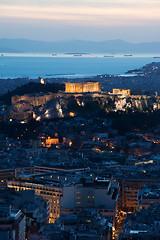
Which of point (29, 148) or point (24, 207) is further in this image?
point (29, 148)

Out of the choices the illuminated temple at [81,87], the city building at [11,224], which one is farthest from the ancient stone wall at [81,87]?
the city building at [11,224]

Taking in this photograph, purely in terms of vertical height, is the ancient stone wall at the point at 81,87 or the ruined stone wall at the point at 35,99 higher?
the ancient stone wall at the point at 81,87

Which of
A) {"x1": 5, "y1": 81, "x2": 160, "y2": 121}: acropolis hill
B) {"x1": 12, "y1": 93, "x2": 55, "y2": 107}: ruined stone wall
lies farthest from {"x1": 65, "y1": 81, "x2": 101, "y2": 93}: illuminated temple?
{"x1": 12, "y1": 93, "x2": 55, "y2": 107}: ruined stone wall

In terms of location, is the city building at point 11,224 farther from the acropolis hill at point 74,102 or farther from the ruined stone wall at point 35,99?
the ruined stone wall at point 35,99

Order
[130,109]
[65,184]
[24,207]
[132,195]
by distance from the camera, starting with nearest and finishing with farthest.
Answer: [24,207], [65,184], [132,195], [130,109]

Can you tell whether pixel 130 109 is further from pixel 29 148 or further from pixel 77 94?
pixel 29 148

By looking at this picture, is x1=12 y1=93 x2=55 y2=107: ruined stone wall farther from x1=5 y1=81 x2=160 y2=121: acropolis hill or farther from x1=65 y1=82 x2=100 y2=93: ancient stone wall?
x1=65 y1=82 x2=100 y2=93: ancient stone wall

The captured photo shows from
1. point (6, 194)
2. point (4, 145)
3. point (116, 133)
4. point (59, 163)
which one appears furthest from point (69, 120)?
point (6, 194)

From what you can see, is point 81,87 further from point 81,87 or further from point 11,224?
point 11,224

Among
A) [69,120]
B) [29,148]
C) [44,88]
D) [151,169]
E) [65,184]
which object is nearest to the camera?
[65,184]
